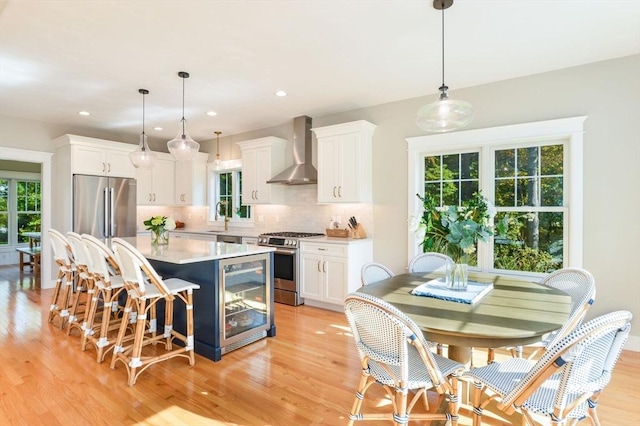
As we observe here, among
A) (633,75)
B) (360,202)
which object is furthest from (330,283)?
(633,75)

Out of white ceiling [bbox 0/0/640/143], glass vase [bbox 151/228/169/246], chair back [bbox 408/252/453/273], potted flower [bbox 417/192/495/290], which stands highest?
white ceiling [bbox 0/0/640/143]

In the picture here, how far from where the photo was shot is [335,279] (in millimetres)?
4434

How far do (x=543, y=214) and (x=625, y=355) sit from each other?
4.76 feet

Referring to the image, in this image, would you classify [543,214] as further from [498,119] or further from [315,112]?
[315,112]

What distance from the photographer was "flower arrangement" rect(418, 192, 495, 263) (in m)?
2.11

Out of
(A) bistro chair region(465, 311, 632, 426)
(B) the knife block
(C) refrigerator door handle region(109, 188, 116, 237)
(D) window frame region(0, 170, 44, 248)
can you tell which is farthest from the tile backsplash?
(D) window frame region(0, 170, 44, 248)

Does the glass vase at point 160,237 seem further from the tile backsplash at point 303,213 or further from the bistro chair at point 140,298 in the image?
the tile backsplash at point 303,213

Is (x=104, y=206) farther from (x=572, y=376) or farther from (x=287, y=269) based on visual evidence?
(x=572, y=376)

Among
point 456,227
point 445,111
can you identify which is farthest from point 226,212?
point 456,227

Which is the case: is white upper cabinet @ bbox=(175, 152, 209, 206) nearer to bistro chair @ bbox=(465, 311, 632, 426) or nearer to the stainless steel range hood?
the stainless steel range hood

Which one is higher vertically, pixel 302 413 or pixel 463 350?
pixel 463 350

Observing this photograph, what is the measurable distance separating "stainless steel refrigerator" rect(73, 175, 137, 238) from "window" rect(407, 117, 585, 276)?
490 centimetres

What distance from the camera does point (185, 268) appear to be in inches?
128

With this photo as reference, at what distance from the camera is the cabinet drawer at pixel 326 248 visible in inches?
171
